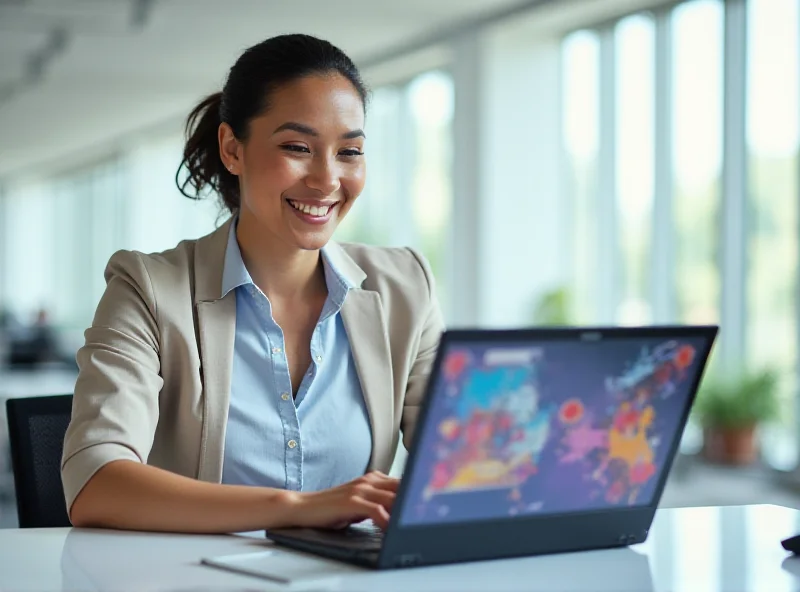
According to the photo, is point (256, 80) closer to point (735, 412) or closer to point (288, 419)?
point (288, 419)

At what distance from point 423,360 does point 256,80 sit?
0.53m

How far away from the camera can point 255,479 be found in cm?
170

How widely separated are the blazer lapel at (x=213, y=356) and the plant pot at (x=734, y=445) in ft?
12.9

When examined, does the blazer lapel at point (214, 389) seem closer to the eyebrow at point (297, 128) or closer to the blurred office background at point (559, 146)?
the eyebrow at point (297, 128)

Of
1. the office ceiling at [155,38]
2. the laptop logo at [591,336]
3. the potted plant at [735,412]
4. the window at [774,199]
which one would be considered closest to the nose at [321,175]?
the laptop logo at [591,336]

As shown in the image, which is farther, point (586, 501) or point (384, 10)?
point (384, 10)

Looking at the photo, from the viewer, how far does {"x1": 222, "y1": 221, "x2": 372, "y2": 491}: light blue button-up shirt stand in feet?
5.57

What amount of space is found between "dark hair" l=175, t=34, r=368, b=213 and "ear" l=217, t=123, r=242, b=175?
0.01m

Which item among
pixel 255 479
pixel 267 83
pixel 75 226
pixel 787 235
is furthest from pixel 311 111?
pixel 75 226

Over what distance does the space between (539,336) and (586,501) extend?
0.79ft

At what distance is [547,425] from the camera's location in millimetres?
1174

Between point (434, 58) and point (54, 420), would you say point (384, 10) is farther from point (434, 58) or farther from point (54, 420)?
point (54, 420)

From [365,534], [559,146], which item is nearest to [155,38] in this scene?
[559,146]

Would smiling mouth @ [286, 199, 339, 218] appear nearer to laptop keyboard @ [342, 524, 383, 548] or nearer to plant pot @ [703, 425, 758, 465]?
laptop keyboard @ [342, 524, 383, 548]
